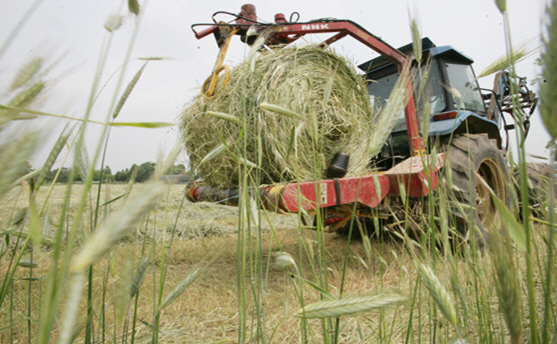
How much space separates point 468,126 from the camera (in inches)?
142

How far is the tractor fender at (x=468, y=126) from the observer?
292 centimetres

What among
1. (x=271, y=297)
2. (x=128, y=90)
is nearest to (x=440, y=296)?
(x=128, y=90)

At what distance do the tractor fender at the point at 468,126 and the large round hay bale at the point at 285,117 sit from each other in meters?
0.70

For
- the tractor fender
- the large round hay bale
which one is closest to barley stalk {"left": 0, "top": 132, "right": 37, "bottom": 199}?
the large round hay bale

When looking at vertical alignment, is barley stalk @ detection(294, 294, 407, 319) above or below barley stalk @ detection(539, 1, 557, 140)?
below

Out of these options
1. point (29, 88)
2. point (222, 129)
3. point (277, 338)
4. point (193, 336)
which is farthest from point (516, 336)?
point (222, 129)

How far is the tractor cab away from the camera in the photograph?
3096 millimetres

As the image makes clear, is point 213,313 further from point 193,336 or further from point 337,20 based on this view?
point 337,20

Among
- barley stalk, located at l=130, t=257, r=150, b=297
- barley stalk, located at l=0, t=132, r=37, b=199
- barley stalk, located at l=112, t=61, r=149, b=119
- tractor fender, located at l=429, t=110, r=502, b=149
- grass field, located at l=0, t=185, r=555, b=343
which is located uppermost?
tractor fender, located at l=429, t=110, r=502, b=149

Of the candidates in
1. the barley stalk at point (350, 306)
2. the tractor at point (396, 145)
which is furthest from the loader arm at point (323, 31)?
the barley stalk at point (350, 306)

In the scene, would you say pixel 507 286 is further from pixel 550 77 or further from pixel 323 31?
pixel 323 31

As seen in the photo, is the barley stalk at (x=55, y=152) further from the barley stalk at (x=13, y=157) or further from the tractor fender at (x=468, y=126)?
the tractor fender at (x=468, y=126)

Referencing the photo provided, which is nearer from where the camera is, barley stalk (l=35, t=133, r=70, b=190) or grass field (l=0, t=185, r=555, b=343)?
barley stalk (l=35, t=133, r=70, b=190)

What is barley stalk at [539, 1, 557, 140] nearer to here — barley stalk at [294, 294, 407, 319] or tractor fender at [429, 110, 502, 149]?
barley stalk at [294, 294, 407, 319]
